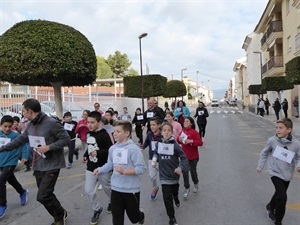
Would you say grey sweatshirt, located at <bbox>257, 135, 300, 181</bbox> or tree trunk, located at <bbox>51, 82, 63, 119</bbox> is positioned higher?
→ tree trunk, located at <bbox>51, 82, 63, 119</bbox>

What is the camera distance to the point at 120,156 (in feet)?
13.3

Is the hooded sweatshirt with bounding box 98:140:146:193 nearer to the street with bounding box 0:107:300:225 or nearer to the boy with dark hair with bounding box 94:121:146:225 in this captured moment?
the boy with dark hair with bounding box 94:121:146:225

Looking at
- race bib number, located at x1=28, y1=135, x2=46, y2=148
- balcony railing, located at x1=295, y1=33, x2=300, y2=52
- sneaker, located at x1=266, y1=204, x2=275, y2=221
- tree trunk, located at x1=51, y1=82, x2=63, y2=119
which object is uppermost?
balcony railing, located at x1=295, y1=33, x2=300, y2=52

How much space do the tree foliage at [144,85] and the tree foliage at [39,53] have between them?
17803 millimetres

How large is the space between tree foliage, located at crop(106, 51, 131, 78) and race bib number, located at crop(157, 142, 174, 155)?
7245cm

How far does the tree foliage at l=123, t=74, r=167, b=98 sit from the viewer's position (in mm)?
30203

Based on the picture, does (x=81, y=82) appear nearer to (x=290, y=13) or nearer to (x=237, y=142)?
(x=237, y=142)

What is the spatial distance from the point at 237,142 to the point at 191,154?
8.69m

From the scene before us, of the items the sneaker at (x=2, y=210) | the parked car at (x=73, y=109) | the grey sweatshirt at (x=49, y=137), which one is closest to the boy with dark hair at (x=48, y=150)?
the grey sweatshirt at (x=49, y=137)

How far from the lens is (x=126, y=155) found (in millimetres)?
4004

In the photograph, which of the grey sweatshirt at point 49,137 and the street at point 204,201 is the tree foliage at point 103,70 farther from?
the grey sweatshirt at point 49,137

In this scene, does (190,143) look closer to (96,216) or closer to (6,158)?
(96,216)

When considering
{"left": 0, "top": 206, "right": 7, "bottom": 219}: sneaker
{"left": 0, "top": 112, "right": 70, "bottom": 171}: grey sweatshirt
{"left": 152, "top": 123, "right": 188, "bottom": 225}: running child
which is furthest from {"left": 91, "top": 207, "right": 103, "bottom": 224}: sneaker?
{"left": 0, "top": 206, "right": 7, "bottom": 219}: sneaker

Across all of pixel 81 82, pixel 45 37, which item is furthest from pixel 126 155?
pixel 81 82
